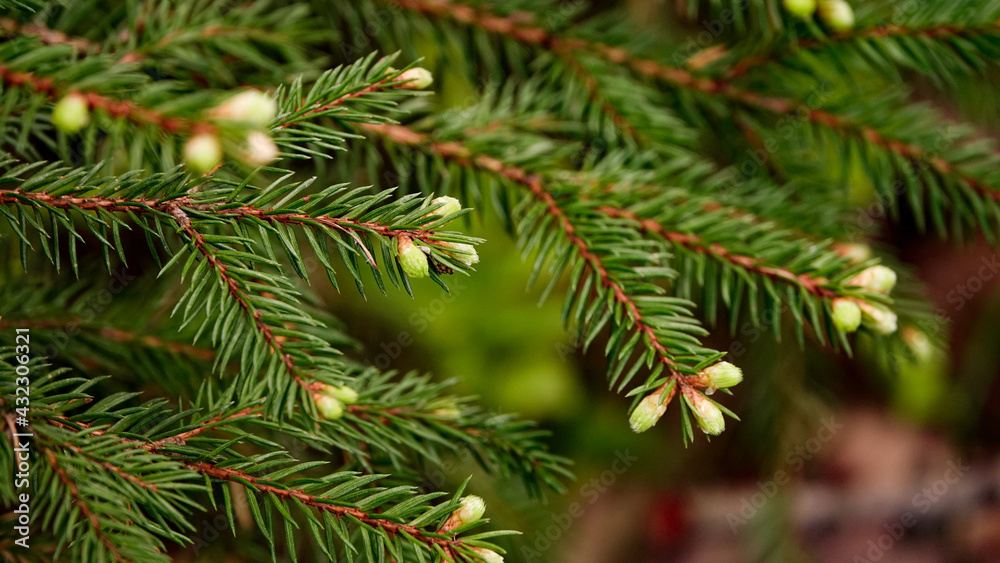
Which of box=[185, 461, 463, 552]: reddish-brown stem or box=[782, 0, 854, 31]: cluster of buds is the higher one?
box=[782, 0, 854, 31]: cluster of buds

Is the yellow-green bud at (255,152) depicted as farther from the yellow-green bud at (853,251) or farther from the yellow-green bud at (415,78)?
the yellow-green bud at (853,251)

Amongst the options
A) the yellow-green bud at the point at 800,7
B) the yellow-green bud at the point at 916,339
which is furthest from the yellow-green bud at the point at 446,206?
the yellow-green bud at the point at 916,339

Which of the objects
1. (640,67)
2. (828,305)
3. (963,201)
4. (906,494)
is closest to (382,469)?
(828,305)

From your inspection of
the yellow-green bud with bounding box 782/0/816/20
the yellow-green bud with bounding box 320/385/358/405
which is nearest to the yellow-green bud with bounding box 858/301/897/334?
the yellow-green bud with bounding box 782/0/816/20

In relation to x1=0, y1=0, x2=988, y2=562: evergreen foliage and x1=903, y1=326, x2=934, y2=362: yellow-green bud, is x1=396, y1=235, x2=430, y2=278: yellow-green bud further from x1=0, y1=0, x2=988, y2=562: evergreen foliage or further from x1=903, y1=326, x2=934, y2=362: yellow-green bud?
x1=903, y1=326, x2=934, y2=362: yellow-green bud

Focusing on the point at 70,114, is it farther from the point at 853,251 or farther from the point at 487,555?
the point at 853,251

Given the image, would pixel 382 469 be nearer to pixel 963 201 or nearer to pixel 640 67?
pixel 640 67

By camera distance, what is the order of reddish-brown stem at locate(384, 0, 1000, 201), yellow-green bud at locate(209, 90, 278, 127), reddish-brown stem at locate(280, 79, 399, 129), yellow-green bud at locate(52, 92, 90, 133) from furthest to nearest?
reddish-brown stem at locate(384, 0, 1000, 201) → reddish-brown stem at locate(280, 79, 399, 129) → yellow-green bud at locate(52, 92, 90, 133) → yellow-green bud at locate(209, 90, 278, 127)
